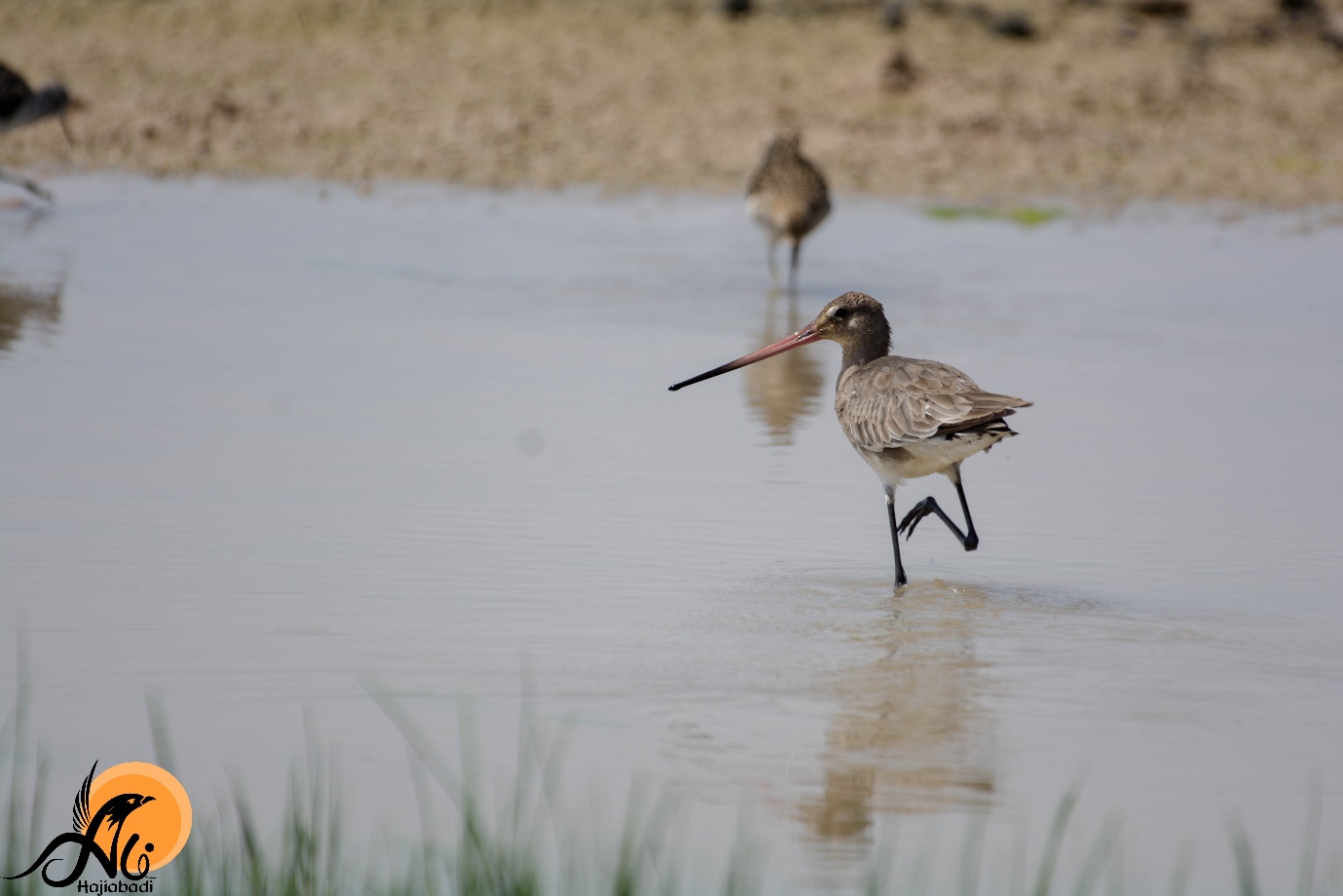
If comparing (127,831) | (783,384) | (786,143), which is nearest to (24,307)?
(783,384)

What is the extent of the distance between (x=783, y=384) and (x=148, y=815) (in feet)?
18.5

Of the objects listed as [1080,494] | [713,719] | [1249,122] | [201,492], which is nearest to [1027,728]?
[713,719]

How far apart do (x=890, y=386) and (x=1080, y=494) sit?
1.07m

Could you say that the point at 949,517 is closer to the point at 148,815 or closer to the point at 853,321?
the point at 853,321

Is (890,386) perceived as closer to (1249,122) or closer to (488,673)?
(488,673)

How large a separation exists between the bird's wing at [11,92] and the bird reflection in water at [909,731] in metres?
10.8

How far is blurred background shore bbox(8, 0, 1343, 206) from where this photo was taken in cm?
1551

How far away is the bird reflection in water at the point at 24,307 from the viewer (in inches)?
322

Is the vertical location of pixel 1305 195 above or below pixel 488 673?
above

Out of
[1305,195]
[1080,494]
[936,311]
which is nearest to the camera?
[1080,494]

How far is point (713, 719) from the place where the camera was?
158 inches

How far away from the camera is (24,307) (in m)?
8.77

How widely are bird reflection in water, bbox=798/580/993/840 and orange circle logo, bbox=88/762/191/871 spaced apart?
1.22m

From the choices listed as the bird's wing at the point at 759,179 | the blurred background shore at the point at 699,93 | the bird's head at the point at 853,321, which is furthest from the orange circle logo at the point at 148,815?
the blurred background shore at the point at 699,93
